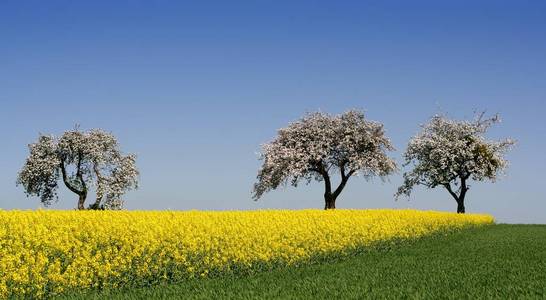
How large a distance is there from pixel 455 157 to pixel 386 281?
52.6 meters

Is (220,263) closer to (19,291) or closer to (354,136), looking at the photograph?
(19,291)

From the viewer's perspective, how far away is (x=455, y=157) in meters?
67.9

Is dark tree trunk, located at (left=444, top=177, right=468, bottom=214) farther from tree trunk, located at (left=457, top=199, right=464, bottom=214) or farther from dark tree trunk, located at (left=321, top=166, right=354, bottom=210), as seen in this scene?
dark tree trunk, located at (left=321, top=166, right=354, bottom=210)

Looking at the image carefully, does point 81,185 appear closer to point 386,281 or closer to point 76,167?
point 76,167

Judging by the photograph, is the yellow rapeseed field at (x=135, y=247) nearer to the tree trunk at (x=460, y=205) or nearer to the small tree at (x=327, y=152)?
the small tree at (x=327, y=152)

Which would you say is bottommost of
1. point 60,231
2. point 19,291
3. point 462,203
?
point 19,291

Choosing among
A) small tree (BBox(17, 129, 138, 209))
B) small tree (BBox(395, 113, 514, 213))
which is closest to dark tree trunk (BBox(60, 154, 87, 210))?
small tree (BBox(17, 129, 138, 209))

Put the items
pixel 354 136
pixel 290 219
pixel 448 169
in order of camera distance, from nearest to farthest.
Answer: pixel 290 219 < pixel 354 136 < pixel 448 169

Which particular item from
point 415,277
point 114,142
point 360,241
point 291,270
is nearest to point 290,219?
point 360,241

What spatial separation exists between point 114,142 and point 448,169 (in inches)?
1313

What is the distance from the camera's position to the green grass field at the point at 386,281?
606 inches

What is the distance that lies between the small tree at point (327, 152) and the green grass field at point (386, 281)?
3364 cm

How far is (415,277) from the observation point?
18.5 metres

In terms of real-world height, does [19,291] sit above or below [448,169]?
below
